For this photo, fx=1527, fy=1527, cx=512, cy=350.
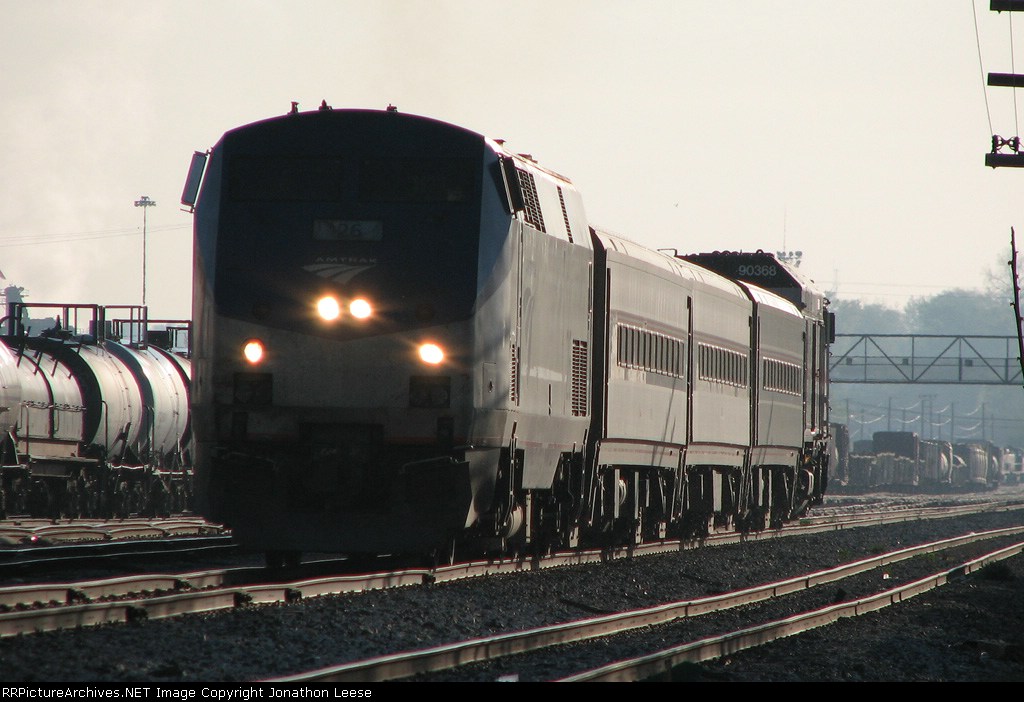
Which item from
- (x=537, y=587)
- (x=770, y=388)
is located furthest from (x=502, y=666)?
(x=770, y=388)

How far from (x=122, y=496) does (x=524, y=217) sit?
62.1 feet

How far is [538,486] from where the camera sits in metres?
15.7

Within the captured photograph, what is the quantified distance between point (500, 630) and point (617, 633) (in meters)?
1.00

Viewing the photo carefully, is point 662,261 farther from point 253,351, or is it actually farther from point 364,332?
point 253,351

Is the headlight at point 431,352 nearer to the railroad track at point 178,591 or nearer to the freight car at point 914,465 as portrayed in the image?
the railroad track at point 178,591

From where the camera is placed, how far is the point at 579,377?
1703cm

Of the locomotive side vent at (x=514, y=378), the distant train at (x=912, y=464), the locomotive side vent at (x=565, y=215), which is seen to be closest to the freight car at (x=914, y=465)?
the distant train at (x=912, y=464)

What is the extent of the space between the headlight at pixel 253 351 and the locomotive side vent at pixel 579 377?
14.1 ft

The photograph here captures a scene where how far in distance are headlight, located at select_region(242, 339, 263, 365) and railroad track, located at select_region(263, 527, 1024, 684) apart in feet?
11.8

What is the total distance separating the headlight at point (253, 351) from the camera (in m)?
13.6

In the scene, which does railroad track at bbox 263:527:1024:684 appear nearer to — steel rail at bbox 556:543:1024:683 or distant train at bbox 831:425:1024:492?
steel rail at bbox 556:543:1024:683

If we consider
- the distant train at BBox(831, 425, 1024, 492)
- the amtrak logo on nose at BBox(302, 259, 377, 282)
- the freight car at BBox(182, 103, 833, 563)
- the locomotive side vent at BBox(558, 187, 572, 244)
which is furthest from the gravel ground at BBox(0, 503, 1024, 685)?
the distant train at BBox(831, 425, 1024, 492)

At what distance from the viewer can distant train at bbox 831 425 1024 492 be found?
7706 cm

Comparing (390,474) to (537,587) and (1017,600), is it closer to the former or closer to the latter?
(537,587)
